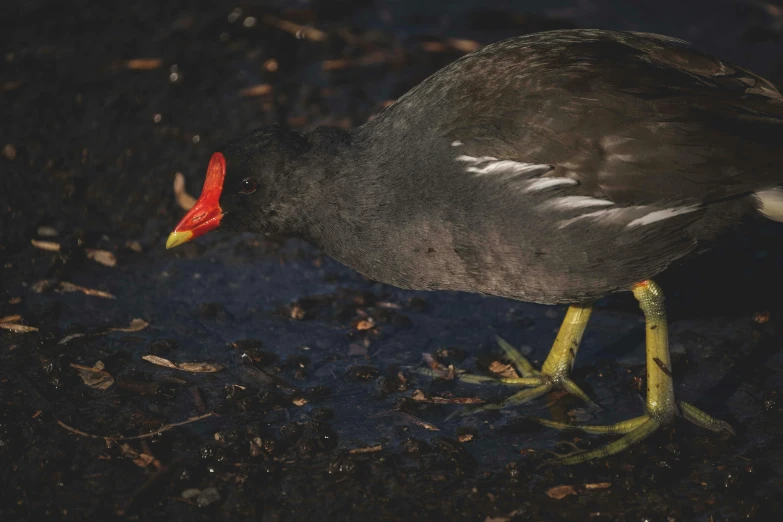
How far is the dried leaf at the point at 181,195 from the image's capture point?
6.14 meters

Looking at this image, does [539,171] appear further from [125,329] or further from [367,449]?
[125,329]

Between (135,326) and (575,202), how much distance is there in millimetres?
2724

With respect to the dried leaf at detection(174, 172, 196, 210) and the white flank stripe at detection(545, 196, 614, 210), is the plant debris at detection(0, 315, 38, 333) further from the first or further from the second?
the white flank stripe at detection(545, 196, 614, 210)

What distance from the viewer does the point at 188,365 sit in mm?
4766

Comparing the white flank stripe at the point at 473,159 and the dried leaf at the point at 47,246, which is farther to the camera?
the dried leaf at the point at 47,246

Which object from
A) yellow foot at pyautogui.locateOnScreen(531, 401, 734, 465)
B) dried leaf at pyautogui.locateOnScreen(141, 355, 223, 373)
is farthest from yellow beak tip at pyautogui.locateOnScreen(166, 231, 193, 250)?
yellow foot at pyautogui.locateOnScreen(531, 401, 734, 465)

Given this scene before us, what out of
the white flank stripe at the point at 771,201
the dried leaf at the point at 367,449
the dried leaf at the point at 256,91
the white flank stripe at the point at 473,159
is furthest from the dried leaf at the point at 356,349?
the dried leaf at the point at 256,91

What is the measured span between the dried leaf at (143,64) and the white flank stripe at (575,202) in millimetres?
4580

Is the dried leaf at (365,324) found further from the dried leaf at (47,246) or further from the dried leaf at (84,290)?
the dried leaf at (47,246)

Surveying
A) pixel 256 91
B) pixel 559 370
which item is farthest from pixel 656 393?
pixel 256 91

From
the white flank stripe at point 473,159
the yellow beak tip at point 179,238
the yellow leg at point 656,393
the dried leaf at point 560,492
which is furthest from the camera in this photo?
the yellow beak tip at point 179,238

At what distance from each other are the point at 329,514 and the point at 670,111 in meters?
2.39

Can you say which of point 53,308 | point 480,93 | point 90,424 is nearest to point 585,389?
point 480,93

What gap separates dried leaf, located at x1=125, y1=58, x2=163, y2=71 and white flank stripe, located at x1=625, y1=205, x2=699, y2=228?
4.83 meters
